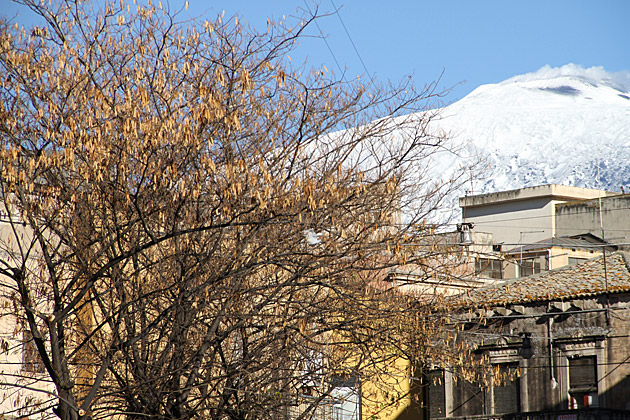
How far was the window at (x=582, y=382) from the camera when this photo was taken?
28.2 metres

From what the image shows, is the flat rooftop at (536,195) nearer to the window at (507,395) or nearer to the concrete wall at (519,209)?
the concrete wall at (519,209)

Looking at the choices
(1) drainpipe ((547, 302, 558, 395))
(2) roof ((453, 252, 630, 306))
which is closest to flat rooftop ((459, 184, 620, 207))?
(2) roof ((453, 252, 630, 306))

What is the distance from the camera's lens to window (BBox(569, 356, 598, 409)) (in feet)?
92.4

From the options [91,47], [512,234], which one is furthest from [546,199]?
[91,47]

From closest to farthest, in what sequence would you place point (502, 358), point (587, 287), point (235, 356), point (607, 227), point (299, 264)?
point (299, 264) < point (235, 356) < point (587, 287) < point (502, 358) < point (607, 227)

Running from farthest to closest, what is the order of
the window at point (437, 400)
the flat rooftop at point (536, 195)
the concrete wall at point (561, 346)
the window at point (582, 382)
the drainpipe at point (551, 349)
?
1. the flat rooftop at point (536, 195)
2. the window at point (437, 400)
3. the drainpipe at point (551, 349)
4. the window at point (582, 382)
5. the concrete wall at point (561, 346)

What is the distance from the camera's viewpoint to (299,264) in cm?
1177

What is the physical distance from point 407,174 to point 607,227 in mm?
36811

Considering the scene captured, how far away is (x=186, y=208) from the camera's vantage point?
39.9 feet

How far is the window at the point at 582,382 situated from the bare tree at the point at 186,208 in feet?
51.7

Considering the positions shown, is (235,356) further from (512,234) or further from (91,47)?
(512,234)

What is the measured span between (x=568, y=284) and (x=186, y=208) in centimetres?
1985

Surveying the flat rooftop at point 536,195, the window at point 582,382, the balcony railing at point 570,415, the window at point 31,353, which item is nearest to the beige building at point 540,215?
the flat rooftop at point 536,195

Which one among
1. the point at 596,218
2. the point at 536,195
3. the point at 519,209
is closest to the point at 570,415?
the point at 596,218
